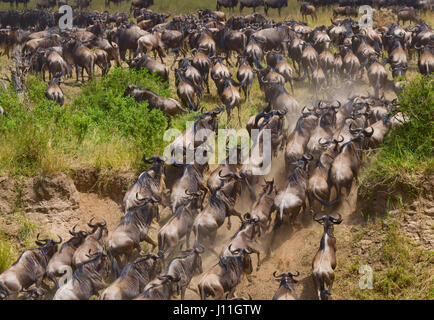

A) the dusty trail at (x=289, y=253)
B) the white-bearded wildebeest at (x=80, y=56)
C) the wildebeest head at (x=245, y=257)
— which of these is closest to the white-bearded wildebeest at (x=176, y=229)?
the dusty trail at (x=289, y=253)

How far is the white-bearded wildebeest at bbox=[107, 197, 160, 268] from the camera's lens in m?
9.29

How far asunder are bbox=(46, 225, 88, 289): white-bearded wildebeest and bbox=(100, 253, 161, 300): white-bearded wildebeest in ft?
3.94

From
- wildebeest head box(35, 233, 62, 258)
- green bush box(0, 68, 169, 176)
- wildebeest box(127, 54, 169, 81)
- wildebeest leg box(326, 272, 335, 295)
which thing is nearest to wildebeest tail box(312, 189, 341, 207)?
wildebeest leg box(326, 272, 335, 295)

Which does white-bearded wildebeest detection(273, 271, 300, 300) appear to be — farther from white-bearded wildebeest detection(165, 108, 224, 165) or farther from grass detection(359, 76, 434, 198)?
white-bearded wildebeest detection(165, 108, 224, 165)

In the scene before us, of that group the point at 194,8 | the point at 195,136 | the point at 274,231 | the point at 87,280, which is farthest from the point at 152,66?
the point at 194,8

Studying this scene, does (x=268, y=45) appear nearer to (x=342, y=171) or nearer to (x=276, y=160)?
(x=276, y=160)

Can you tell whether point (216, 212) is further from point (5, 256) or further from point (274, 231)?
point (5, 256)

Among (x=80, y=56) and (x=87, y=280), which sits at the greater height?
(x=80, y=56)

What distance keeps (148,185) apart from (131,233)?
4.40 feet

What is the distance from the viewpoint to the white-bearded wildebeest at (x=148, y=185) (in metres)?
10.4

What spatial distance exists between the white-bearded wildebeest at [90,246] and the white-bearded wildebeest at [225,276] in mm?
1916

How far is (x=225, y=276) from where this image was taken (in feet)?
27.7
